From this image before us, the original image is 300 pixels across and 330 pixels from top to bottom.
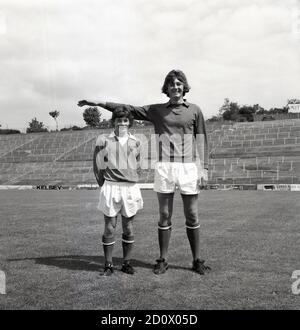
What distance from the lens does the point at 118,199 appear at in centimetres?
500

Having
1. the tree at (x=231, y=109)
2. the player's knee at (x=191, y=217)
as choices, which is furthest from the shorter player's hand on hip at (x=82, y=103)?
the tree at (x=231, y=109)

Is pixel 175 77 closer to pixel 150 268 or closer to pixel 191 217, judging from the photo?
pixel 191 217

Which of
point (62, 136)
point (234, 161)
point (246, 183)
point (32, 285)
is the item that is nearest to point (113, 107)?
point (32, 285)

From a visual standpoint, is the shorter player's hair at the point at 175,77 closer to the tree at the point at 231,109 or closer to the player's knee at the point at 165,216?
the player's knee at the point at 165,216

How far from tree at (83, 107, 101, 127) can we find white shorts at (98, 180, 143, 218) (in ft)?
179

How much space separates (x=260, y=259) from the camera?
553 centimetres

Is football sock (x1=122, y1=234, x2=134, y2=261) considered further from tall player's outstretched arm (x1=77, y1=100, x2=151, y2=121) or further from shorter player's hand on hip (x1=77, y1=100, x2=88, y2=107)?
shorter player's hand on hip (x1=77, y1=100, x2=88, y2=107)

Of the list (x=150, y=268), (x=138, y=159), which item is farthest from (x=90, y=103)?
(x=150, y=268)

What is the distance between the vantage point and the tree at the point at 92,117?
59.2m

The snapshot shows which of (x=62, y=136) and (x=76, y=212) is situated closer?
(x=76, y=212)

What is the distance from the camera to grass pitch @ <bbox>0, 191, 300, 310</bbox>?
393cm

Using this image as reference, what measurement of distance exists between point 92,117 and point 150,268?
2190 inches
